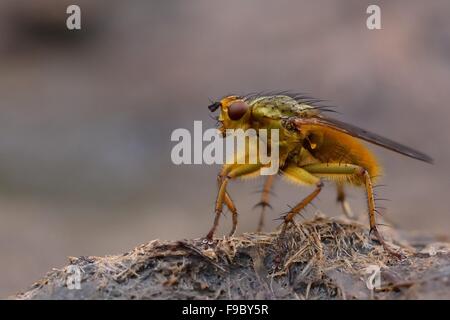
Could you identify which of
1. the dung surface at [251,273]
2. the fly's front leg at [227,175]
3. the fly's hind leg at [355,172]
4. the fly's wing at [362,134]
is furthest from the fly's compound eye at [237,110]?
the dung surface at [251,273]

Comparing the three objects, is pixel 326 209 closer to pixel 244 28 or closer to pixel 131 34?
pixel 244 28

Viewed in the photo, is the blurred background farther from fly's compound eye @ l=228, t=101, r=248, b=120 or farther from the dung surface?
the dung surface

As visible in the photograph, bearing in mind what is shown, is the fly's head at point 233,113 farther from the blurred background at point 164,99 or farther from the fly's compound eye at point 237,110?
the blurred background at point 164,99

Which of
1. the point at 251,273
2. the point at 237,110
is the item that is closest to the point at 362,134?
the point at 237,110

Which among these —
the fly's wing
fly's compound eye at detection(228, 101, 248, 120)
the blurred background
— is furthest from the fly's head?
the blurred background

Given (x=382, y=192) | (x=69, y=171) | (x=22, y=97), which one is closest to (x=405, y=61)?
(x=382, y=192)
